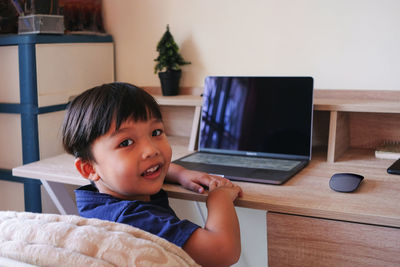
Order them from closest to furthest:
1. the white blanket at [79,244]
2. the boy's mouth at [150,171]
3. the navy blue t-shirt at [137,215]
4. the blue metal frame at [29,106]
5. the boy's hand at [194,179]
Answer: the white blanket at [79,244] → the navy blue t-shirt at [137,215] → the boy's mouth at [150,171] → the boy's hand at [194,179] → the blue metal frame at [29,106]

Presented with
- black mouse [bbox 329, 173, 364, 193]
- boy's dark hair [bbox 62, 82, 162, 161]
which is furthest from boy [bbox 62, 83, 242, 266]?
black mouse [bbox 329, 173, 364, 193]

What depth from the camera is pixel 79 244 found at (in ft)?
2.41

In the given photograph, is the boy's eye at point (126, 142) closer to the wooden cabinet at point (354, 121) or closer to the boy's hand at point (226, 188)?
the boy's hand at point (226, 188)

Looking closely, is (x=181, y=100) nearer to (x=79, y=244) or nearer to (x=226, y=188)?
(x=226, y=188)

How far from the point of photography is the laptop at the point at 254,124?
1522mm

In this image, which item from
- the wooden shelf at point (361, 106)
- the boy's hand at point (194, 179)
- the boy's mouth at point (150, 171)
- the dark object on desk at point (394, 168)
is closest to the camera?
the boy's mouth at point (150, 171)

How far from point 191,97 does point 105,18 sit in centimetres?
57

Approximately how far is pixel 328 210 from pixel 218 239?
25cm

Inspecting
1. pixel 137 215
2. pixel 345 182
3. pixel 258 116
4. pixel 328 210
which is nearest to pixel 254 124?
pixel 258 116

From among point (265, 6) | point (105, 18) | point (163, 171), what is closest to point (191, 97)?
→ point (265, 6)

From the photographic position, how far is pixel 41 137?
1.85m

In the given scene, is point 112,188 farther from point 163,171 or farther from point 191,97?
point 191,97

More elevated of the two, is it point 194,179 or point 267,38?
point 267,38

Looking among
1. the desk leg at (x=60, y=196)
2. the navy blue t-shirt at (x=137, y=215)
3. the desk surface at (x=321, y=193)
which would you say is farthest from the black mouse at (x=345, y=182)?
the desk leg at (x=60, y=196)
